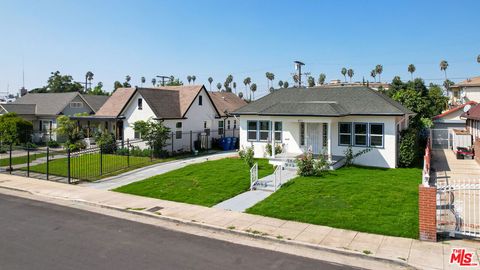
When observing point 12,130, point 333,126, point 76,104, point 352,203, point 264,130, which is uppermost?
point 76,104

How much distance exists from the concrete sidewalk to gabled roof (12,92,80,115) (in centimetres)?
2718

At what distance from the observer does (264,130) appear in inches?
981

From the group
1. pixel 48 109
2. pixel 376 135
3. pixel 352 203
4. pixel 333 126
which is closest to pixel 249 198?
pixel 352 203

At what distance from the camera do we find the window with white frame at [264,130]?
24.8 meters

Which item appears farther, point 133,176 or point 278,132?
point 278,132

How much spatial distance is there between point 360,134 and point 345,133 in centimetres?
88

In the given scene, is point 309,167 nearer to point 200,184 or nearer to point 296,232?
point 200,184

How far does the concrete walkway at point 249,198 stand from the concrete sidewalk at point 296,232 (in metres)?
0.59

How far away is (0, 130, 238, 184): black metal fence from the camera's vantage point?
20970mm

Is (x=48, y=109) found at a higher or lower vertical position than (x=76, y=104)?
lower

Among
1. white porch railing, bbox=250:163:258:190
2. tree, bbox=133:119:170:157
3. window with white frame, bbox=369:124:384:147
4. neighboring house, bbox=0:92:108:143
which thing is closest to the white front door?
window with white frame, bbox=369:124:384:147

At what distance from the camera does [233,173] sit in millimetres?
18906

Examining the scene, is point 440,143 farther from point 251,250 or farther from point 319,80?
point 319,80

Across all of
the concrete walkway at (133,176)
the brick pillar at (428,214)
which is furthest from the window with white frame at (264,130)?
the brick pillar at (428,214)
